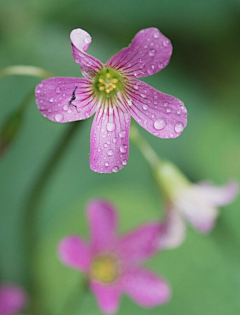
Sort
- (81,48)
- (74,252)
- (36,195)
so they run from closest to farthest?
(81,48) < (36,195) < (74,252)

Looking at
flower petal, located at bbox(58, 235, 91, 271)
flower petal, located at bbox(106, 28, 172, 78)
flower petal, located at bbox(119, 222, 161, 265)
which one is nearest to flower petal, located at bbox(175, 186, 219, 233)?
flower petal, located at bbox(119, 222, 161, 265)

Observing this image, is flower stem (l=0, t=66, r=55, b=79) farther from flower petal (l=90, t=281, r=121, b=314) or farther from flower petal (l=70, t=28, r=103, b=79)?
flower petal (l=90, t=281, r=121, b=314)

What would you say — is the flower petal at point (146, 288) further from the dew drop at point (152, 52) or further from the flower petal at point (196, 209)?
the dew drop at point (152, 52)

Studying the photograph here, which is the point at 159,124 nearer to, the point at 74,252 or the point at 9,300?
the point at 74,252

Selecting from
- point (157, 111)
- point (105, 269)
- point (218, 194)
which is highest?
point (157, 111)

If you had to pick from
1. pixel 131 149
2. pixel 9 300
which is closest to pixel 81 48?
pixel 9 300

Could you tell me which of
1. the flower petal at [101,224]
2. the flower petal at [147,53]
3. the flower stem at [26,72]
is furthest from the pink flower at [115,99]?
the flower petal at [101,224]

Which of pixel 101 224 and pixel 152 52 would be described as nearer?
pixel 152 52

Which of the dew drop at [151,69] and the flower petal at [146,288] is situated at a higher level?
the dew drop at [151,69]
